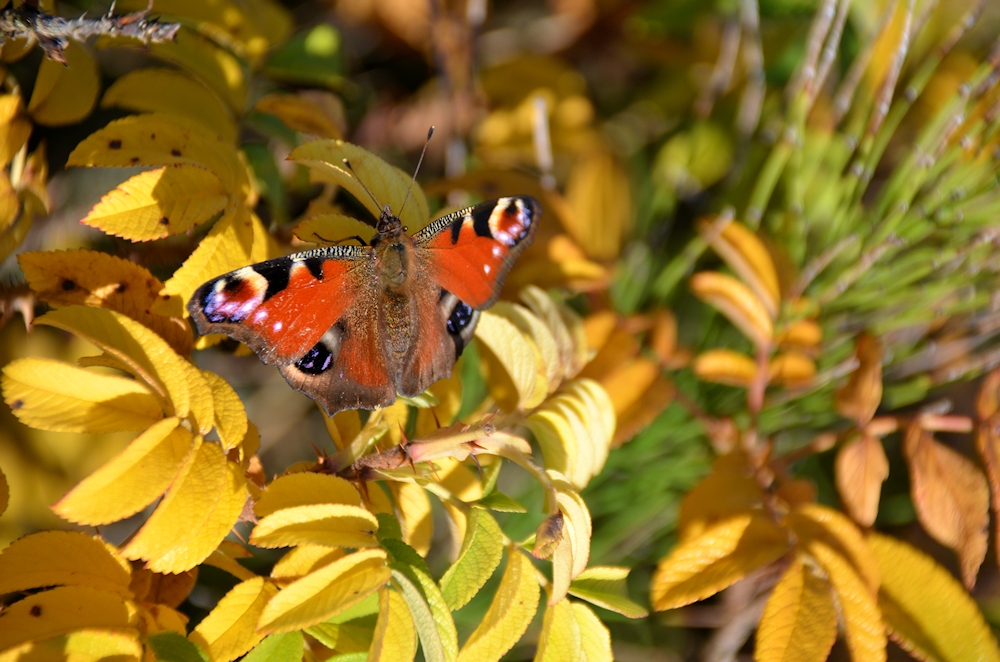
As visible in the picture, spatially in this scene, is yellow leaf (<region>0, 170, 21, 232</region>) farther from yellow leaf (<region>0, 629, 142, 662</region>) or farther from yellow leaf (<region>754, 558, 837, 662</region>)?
yellow leaf (<region>754, 558, 837, 662</region>)

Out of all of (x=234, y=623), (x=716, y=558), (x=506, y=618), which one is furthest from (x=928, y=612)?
(x=234, y=623)

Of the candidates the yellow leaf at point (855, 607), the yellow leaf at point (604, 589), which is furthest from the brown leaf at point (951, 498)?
the yellow leaf at point (604, 589)

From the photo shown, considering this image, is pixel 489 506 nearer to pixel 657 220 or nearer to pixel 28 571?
pixel 28 571

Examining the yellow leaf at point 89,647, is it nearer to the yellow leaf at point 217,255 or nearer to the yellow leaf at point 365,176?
the yellow leaf at point 217,255

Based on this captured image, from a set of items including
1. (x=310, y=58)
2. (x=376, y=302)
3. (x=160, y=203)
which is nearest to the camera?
(x=160, y=203)

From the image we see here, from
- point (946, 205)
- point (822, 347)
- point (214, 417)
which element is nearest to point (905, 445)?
point (822, 347)

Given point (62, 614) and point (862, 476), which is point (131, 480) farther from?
point (862, 476)
